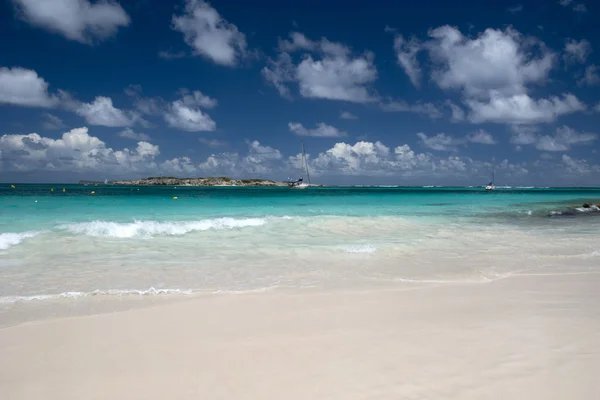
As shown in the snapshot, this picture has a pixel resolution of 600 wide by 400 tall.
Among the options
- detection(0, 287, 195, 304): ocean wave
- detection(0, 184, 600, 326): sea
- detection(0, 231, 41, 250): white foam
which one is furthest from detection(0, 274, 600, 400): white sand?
detection(0, 231, 41, 250): white foam

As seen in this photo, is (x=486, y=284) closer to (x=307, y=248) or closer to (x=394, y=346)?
(x=394, y=346)

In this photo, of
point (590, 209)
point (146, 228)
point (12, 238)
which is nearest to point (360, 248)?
point (146, 228)

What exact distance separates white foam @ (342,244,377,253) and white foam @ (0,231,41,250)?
11.7 metres

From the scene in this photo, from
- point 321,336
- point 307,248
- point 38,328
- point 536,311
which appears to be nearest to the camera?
point 321,336

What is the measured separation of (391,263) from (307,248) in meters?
3.47

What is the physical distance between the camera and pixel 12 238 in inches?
551

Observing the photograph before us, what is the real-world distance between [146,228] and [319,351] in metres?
15.8

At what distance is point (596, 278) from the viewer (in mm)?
8188

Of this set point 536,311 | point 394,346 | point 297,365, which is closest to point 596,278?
point 536,311

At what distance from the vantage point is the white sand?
3545 millimetres

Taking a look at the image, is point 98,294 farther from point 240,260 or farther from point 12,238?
point 12,238

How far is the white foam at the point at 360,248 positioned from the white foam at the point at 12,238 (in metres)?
11.7

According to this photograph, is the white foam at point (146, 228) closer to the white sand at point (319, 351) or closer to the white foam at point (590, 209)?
the white sand at point (319, 351)

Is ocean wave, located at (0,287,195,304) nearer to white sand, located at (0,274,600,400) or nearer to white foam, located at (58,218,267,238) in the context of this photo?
white sand, located at (0,274,600,400)
